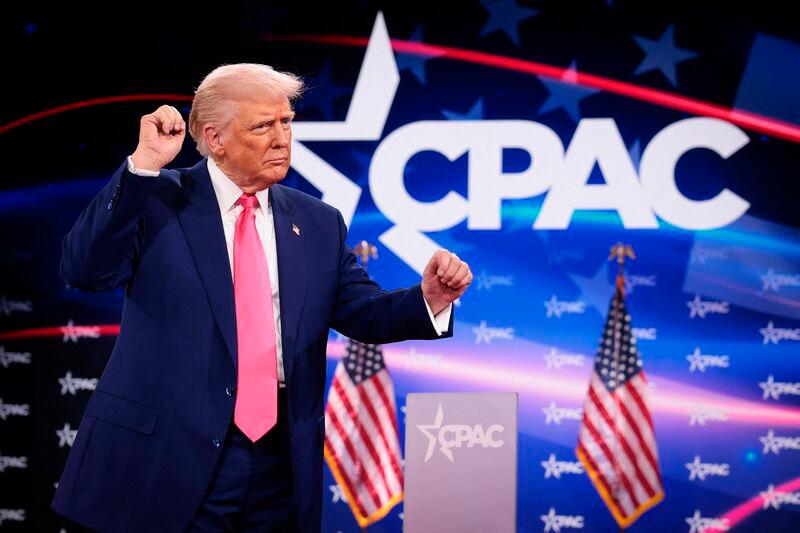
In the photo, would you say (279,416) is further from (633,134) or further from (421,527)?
(633,134)

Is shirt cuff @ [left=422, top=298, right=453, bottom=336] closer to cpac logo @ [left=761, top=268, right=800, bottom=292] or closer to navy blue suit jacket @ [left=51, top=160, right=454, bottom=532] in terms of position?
navy blue suit jacket @ [left=51, top=160, right=454, bottom=532]

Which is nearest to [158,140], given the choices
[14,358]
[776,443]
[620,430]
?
[620,430]

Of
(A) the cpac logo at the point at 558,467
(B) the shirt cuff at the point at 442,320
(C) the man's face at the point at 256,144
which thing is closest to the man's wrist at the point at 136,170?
(C) the man's face at the point at 256,144

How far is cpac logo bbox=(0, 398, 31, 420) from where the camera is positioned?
16.4 ft

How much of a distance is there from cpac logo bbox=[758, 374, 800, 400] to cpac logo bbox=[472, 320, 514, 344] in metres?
1.36

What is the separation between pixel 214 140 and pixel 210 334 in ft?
1.82

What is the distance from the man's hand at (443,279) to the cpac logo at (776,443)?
315 centimetres

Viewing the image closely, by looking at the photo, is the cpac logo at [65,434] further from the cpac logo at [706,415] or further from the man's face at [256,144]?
the cpac logo at [706,415]

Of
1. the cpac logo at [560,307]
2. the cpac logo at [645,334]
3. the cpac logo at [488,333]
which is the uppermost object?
the cpac logo at [560,307]

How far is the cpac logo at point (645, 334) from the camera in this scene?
4664mm

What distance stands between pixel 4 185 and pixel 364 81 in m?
2.25

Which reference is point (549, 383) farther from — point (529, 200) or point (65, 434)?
point (65, 434)

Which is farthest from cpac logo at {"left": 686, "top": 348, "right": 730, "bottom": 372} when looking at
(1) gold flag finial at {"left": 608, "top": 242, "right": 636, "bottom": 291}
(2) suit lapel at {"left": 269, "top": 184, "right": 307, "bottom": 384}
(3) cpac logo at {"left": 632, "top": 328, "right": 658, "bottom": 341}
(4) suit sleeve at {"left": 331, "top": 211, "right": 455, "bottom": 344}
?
(2) suit lapel at {"left": 269, "top": 184, "right": 307, "bottom": 384}

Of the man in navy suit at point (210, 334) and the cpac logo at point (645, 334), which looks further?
the cpac logo at point (645, 334)
